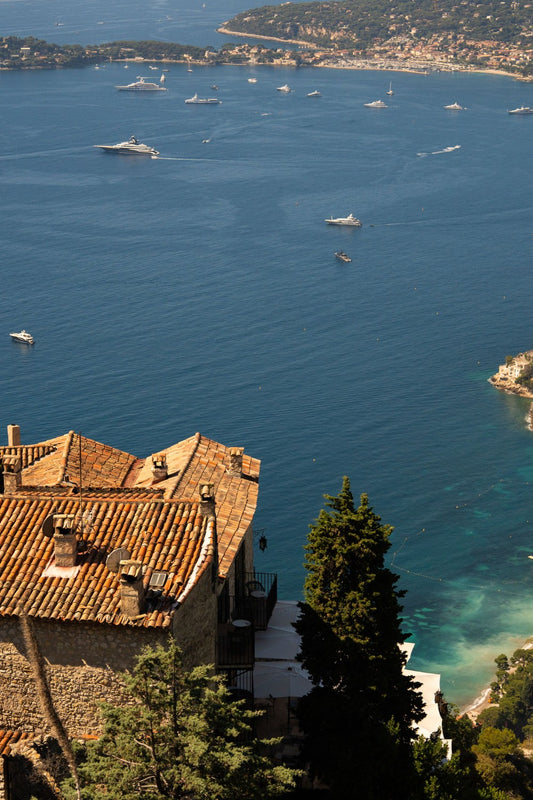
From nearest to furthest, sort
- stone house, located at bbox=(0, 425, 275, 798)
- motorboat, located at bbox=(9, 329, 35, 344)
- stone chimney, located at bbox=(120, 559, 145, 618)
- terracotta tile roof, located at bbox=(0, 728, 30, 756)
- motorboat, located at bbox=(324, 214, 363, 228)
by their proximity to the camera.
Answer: stone chimney, located at bbox=(120, 559, 145, 618) → stone house, located at bbox=(0, 425, 275, 798) → terracotta tile roof, located at bbox=(0, 728, 30, 756) → motorboat, located at bbox=(9, 329, 35, 344) → motorboat, located at bbox=(324, 214, 363, 228)

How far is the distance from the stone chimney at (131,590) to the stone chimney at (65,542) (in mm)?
1746

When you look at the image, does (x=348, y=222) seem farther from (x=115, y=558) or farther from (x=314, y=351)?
(x=115, y=558)

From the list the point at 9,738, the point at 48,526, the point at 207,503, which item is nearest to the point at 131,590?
the point at 207,503

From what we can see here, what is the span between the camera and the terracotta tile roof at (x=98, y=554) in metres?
25.7

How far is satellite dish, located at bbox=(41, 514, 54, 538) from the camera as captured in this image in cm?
2745

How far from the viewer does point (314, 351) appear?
127 m

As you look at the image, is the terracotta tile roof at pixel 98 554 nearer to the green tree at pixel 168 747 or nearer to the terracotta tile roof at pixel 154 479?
the green tree at pixel 168 747

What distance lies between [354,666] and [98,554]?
872 centimetres

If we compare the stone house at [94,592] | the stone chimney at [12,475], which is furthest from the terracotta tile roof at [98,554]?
the stone chimney at [12,475]

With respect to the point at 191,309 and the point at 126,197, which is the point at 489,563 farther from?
the point at 126,197

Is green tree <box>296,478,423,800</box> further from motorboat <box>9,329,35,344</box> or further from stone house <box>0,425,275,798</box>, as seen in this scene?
motorboat <box>9,329,35,344</box>

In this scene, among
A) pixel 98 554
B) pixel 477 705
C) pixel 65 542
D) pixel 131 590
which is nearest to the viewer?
pixel 131 590

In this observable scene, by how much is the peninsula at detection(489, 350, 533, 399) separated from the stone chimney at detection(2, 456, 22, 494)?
9845cm

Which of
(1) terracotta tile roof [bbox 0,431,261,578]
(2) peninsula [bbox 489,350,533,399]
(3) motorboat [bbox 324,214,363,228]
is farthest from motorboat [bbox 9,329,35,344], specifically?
(1) terracotta tile roof [bbox 0,431,261,578]
